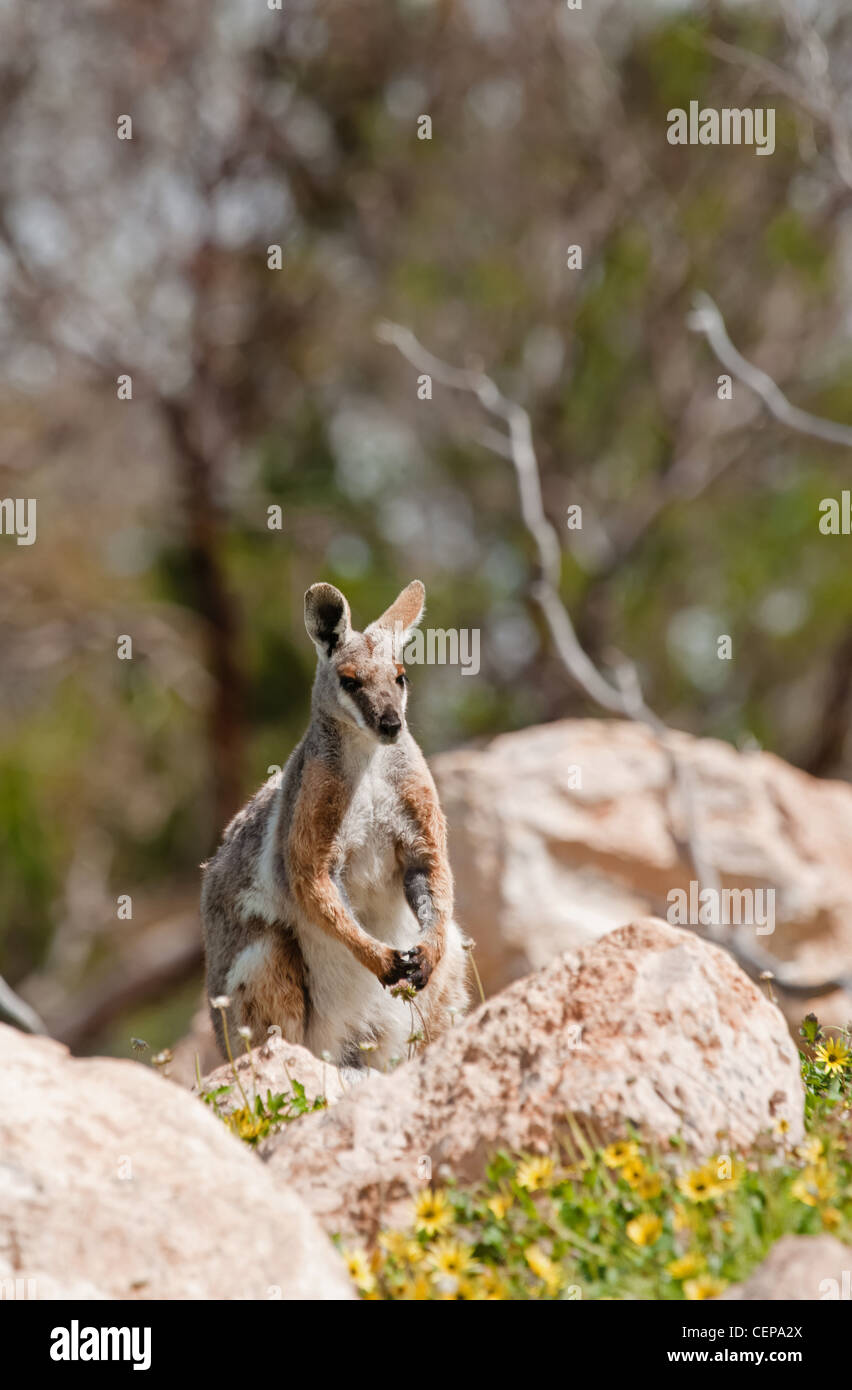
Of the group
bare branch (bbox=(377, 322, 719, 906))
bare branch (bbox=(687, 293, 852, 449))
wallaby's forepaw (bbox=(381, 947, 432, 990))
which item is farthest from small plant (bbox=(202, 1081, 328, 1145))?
bare branch (bbox=(687, 293, 852, 449))

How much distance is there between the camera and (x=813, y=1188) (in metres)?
3.38

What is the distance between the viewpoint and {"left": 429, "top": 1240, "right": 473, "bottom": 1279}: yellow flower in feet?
10.7

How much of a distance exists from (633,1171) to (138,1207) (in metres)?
1.13

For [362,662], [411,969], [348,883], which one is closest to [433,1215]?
[411,969]

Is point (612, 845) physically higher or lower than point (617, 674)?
lower

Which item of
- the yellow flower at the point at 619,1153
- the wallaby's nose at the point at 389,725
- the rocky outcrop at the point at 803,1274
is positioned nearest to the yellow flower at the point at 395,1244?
the yellow flower at the point at 619,1153

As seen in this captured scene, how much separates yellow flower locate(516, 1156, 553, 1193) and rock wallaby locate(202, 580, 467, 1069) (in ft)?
4.95

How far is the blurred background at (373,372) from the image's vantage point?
1575 cm

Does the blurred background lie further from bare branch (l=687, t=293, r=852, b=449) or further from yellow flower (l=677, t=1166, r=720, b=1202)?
yellow flower (l=677, t=1166, r=720, b=1202)

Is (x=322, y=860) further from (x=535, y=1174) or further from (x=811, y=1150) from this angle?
(x=811, y=1150)

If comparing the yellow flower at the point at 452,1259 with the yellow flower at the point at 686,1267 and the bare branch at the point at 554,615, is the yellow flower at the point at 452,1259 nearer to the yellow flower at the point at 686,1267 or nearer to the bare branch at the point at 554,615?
the yellow flower at the point at 686,1267

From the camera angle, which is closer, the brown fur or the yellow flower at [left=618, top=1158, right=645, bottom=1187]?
the yellow flower at [left=618, top=1158, right=645, bottom=1187]
